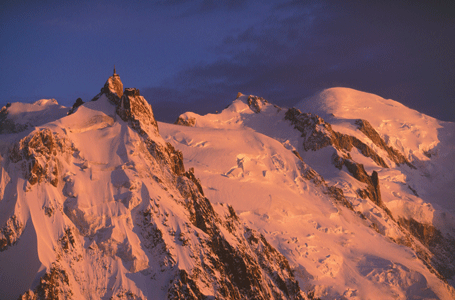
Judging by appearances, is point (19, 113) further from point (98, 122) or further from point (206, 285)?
point (206, 285)

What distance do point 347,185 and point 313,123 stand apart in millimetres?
35343

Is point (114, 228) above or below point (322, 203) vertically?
above

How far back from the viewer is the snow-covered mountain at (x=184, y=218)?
70.7m

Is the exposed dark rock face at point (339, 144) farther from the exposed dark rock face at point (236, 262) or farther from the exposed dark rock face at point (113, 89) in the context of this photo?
the exposed dark rock face at point (113, 89)

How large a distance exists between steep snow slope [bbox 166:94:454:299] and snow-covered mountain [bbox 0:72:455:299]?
40 centimetres

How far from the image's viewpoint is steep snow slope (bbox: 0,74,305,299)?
68.4 m

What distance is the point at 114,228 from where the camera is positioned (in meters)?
74.5

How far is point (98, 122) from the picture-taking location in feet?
317

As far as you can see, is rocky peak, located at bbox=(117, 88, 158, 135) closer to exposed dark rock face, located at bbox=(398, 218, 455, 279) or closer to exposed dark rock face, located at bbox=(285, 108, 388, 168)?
exposed dark rock face, located at bbox=(285, 108, 388, 168)

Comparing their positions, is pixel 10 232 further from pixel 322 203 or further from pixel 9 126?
pixel 322 203

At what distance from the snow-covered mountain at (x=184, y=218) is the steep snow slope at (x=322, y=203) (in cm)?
40

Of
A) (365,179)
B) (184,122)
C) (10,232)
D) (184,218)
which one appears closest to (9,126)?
(184,122)

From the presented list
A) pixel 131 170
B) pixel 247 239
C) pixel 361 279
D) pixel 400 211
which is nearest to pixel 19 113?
pixel 131 170

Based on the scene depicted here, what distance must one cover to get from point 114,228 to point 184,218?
12.3m
